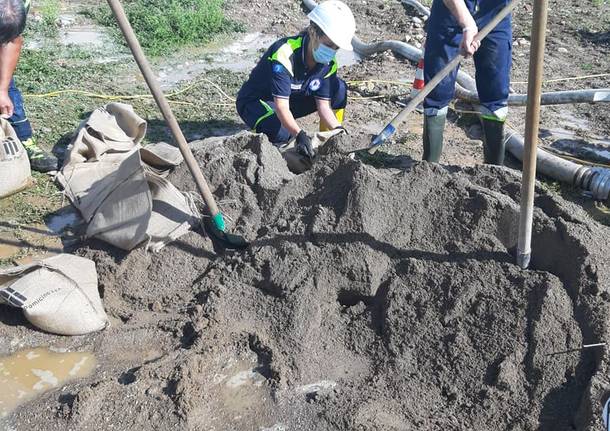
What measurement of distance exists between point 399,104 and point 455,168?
2098 mm

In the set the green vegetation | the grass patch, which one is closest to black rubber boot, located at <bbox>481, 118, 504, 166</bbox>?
the grass patch

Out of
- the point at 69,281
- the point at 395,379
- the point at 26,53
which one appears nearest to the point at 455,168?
the point at 395,379

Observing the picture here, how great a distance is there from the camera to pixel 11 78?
5.04 metres

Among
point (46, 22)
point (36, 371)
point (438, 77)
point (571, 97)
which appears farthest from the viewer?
point (46, 22)

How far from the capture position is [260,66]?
5.43 m

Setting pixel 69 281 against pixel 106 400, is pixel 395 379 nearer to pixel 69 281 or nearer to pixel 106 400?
pixel 106 400

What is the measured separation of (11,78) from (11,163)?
28.7 inches

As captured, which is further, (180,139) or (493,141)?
(493,141)

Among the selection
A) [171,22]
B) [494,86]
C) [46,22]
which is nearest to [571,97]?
[494,86]

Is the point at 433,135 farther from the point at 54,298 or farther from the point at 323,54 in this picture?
the point at 54,298

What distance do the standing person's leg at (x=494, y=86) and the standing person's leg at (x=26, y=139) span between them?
11.0 feet

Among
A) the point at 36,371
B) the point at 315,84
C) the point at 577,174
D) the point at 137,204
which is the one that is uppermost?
the point at 315,84

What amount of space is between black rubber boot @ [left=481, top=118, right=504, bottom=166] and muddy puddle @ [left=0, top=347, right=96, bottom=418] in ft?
11.0

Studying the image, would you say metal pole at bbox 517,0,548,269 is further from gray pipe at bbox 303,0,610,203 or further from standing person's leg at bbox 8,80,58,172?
standing person's leg at bbox 8,80,58,172
